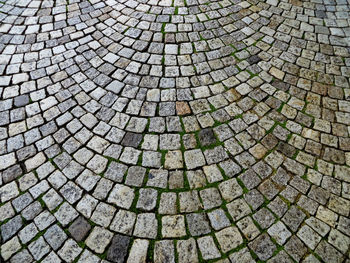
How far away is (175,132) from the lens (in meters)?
3.31

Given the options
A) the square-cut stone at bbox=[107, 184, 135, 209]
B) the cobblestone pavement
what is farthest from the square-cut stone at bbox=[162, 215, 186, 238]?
the square-cut stone at bbox=[107, 184, 135, 209]

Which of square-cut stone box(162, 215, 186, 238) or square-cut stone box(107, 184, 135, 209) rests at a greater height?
square-cut stone box(107, 184, 135, 209)

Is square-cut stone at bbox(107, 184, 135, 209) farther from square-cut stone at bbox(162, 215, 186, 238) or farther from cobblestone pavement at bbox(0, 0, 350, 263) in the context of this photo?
square-cut stone at bbox(162, 215, 186, 238)

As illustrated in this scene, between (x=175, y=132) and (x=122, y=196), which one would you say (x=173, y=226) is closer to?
(x=122, y=196)

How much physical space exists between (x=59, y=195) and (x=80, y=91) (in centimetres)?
162

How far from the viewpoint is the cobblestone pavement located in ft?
8.35

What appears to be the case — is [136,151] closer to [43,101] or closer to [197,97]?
[197,97]

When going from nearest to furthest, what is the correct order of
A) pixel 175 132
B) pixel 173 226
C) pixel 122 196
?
1. pixel 173 226
2. pixel 122 196
3. pixel 175 132

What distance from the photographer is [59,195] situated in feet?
9.21

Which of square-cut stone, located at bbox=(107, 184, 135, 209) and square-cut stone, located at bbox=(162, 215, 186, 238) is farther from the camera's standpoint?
square-cut stone, located at bbox=(107, 184, 135, 209)

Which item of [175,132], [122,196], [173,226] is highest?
[175,132]

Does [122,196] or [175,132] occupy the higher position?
[175,132]

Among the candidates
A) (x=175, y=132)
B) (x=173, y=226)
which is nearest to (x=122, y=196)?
(x=173, y=226)

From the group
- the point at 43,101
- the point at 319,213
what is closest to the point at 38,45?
the point at 43,101
